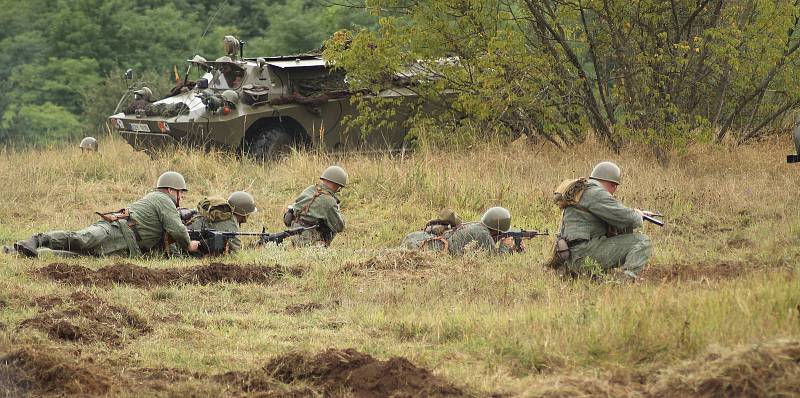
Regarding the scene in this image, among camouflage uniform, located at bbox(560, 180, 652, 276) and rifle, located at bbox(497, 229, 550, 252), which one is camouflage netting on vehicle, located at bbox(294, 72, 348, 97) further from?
camouflage uniform, located at bbox(560, 180, 652, 276)

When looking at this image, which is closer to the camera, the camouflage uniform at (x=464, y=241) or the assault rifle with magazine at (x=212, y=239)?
the camouflage uniform at (x=464, y=241)

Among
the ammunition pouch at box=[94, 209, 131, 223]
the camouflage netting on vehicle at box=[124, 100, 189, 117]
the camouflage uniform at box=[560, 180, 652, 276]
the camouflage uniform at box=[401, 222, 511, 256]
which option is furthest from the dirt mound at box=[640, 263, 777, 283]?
the camouflage netting on vehicle at box=[124, 100, 189, 117]

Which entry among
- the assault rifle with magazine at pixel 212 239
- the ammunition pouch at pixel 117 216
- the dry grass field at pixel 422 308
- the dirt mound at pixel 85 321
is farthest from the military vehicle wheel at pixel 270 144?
the dirt mound at pixel 85 321

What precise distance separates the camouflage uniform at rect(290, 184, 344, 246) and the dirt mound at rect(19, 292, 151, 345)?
4714mm

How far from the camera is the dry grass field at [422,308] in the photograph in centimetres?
720

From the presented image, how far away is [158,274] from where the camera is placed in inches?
448

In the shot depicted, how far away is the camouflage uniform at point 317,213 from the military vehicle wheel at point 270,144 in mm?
6764

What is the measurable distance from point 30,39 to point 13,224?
1124 inches

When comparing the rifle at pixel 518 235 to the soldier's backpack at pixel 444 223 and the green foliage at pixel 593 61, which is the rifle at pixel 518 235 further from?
the green foliage at pixel 593 61

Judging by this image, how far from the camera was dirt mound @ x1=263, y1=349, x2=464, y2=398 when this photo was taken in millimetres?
7145

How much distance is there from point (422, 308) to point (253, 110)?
11.9m

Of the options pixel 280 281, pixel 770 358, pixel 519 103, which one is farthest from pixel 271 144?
pixel 770 358

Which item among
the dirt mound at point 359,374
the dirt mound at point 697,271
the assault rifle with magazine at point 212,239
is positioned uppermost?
the dirt mound at point 359,374

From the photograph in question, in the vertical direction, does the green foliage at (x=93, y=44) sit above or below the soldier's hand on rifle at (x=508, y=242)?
below
